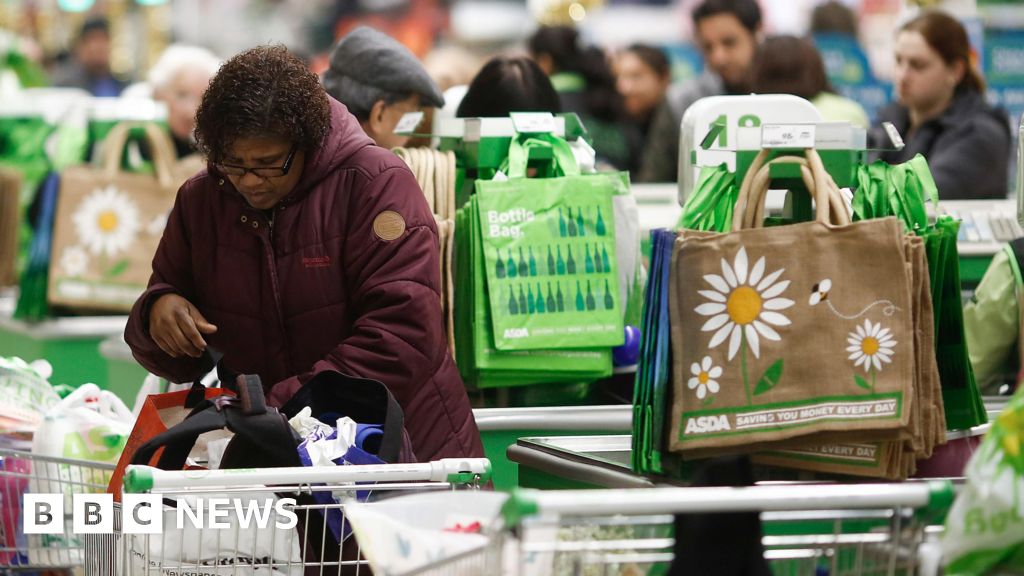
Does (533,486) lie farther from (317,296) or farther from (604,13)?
(604,13)

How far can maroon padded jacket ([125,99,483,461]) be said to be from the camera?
3643mm

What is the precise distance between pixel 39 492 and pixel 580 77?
5646 millimetres

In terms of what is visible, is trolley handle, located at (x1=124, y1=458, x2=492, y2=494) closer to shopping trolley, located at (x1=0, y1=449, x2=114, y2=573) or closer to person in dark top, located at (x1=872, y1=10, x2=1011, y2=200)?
shopping trolley, located at (x1=0, y1=449, x2=114, y2=573)

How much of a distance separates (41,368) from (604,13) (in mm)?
15971

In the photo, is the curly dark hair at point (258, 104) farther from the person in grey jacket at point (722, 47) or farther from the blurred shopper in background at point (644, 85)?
the blurred shopper in background at point (644, 85)

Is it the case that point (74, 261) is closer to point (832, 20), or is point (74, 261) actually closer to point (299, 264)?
point (299, 264)

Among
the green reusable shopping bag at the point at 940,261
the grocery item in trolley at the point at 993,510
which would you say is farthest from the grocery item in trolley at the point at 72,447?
the grocery item in trolley at the point at 993,510

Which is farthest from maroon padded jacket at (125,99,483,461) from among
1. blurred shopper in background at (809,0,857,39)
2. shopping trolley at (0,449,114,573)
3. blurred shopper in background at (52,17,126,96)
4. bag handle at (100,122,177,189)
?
blurred shopper in background at (52,17,126,96)

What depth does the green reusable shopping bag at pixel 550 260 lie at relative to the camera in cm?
447

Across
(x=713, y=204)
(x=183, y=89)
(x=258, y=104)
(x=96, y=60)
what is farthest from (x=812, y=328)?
(x=96, y=60)

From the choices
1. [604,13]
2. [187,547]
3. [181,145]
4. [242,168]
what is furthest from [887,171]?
[604,13]

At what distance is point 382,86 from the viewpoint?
516cm

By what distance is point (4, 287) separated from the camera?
30.2 ft

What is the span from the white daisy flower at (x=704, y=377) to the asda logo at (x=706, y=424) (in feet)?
0.16
